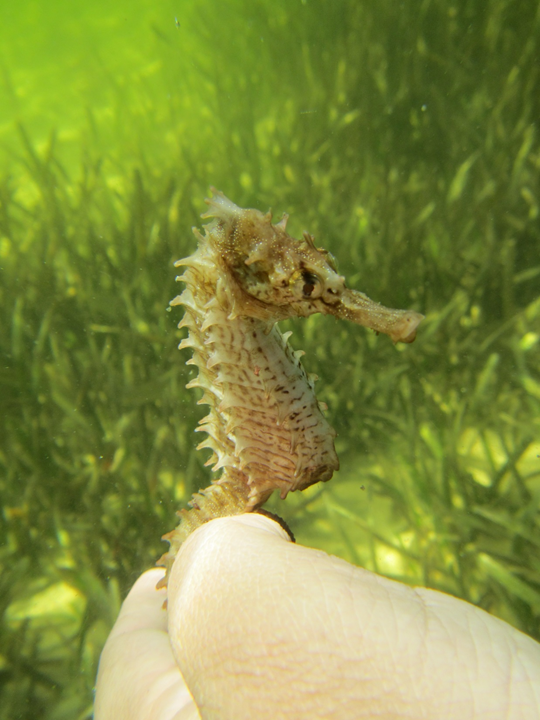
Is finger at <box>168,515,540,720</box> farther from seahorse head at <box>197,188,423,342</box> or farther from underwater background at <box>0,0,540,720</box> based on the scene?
underwater background at <box>0,0,540,720</box>

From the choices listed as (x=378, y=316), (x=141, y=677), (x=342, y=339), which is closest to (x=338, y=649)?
(x=141, y=677)

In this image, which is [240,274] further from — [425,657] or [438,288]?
[438,288]

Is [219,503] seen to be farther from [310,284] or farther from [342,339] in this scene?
[342,339]

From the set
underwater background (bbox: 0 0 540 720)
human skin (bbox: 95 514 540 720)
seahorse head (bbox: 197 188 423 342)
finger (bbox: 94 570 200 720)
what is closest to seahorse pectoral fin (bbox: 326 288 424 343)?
seahorse head (bbox: 197 188 423 342)

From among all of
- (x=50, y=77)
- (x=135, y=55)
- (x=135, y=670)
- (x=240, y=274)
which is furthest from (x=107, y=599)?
(x=50, y=77)

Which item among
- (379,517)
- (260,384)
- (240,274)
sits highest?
(240,274)
